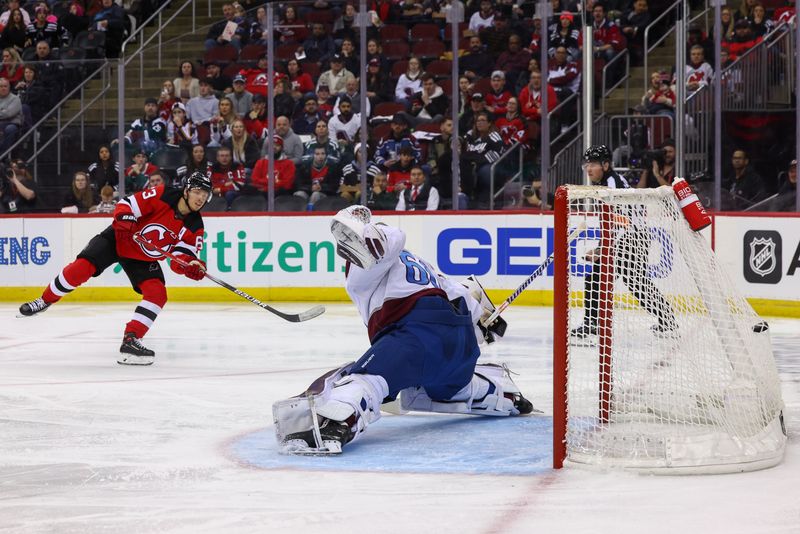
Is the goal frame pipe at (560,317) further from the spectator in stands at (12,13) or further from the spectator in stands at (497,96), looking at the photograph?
the spectator in stands at (12,13)

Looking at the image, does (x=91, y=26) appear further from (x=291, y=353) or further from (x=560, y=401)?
(x=560, y=401)

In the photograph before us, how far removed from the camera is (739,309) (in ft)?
12.3

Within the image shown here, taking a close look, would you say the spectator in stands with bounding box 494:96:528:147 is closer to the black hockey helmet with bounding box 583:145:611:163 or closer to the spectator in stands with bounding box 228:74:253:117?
the spectator in stands with bounding box 228:74:253:117

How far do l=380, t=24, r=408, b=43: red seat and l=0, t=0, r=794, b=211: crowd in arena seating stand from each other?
0.4 inches

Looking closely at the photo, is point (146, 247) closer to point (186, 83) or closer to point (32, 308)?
point (32, 308)

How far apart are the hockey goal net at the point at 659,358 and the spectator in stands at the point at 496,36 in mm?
6015

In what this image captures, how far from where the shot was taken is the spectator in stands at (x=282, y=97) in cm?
979

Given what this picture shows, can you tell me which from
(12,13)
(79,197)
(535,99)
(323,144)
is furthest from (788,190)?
(12,13)

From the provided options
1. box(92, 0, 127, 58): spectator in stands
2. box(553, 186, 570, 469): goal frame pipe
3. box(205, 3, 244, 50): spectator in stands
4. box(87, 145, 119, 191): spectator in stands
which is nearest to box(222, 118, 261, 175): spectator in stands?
box(205, 3, 244, 50): spectator in stands

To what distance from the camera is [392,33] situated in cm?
985

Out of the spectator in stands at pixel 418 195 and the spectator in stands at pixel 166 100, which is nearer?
the spectator in stands at pixel 418 195

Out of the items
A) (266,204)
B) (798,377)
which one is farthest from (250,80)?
(798,377)

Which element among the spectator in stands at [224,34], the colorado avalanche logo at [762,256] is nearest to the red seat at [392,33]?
the spectator in stands at [224,34]

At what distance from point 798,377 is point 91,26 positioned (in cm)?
919
